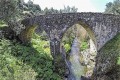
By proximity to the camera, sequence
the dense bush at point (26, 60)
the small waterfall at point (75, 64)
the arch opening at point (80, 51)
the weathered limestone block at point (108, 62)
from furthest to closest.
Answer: the arch opening at point (80, 51)
the small waterfall at point (75, 64)
the weathered limestone block at point (108, 62)
the dense bush at point (26, 60)

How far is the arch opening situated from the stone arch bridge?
915 mm

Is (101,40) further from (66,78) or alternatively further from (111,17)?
(66,78)

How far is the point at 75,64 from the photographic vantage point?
35594 millimetres

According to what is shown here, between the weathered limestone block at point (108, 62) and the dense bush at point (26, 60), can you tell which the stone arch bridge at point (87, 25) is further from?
the dense bush at point (26, 60)

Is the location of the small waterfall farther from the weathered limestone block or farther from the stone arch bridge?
the weathered limestone block

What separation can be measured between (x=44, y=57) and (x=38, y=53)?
1.54 meters

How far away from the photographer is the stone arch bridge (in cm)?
3020

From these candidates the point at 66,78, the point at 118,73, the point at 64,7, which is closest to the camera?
the point at 118,73

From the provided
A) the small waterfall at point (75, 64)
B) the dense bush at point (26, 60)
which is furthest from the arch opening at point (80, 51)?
the dense bush at point (26, 60)

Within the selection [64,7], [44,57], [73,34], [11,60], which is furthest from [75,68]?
[64,7]

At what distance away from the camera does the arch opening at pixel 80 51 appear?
32.2 meters

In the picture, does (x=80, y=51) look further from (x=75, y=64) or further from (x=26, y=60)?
(x=26, y=60)

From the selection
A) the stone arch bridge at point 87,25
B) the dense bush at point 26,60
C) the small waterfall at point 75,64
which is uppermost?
the stone arch bridge at point 87,25

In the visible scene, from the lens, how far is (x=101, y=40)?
30516 millimetres
